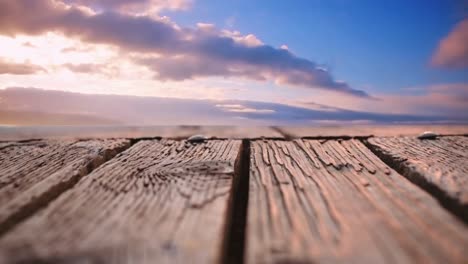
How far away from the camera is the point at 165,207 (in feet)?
3.20

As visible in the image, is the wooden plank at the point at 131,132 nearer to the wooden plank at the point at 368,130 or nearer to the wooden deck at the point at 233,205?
the wooden plank at the point at 368,130

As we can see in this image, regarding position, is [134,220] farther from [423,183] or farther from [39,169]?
[423,183]

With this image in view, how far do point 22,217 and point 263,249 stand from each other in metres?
0.69

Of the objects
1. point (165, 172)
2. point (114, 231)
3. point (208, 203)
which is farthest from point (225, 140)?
point (114, 231)

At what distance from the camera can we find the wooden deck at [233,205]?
0.77 metres

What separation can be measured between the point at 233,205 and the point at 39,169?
79 centimetres

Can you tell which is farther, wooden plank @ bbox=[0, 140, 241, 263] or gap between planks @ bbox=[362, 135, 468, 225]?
gap between planks @ bbox=[362, 135, 468, 225]

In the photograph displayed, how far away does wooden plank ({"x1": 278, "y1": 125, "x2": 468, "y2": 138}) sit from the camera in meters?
2.38

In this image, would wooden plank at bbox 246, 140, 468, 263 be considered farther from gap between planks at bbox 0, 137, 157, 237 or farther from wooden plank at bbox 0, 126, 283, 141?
wooden plank at bbox 0, 126, 283, 141

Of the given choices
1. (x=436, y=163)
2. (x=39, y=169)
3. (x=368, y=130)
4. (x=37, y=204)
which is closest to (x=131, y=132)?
(x=39, y=169)

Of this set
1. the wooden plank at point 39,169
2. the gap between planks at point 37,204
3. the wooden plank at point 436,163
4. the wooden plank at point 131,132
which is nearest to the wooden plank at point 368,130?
the wooden plank at point 131,132

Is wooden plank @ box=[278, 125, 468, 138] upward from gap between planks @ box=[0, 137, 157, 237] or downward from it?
upward

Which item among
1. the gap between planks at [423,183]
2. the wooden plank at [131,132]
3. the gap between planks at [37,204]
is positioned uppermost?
the wooden plank at [131,132]

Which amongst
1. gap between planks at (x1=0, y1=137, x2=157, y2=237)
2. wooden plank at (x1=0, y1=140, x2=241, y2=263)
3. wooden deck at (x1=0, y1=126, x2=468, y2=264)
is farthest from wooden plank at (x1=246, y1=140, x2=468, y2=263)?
gap between planks at (x1=0, y1=137, x2=157, y2=237)
